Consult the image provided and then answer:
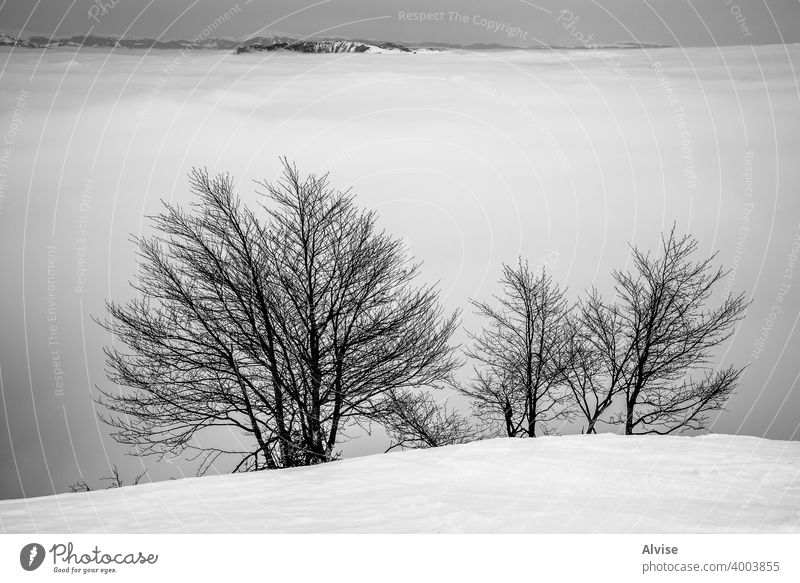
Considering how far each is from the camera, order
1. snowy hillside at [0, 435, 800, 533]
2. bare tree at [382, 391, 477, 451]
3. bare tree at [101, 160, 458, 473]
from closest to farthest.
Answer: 1. snowy hillside at [0, 435, 800, 533]
2. bare tree at [101, 160, 458, 473]
3. bare tree at [382, 391, 477, 451]

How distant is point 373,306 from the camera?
62.4 feet

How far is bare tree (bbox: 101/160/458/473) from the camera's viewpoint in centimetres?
1744

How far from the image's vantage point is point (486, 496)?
31.0 ft

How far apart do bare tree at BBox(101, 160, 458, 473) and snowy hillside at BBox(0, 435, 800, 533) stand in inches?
234

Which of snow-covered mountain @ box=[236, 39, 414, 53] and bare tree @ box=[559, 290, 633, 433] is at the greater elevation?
snow-covered mountain @ box=[236, 39, 414, 53]

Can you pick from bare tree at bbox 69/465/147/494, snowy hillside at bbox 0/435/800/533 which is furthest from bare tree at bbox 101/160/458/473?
snowy hillside at bbox 0/435/800/533

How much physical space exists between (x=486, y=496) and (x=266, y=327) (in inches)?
388

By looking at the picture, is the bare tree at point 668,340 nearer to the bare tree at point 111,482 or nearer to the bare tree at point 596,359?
the bare tree at point 596,359

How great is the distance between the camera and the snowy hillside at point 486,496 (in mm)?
8430

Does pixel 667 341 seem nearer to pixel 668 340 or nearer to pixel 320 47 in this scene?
pixel 668 340

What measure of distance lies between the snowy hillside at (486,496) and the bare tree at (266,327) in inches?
234

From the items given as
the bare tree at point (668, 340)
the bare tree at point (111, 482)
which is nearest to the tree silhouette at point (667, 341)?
the bare tree at point (668, 340)

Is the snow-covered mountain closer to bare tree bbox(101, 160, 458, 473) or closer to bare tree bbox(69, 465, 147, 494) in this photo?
bare tree bbox(101, 160, 458, 473)

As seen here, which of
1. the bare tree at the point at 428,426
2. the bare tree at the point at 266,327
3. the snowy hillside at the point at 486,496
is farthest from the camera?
the bare tree at the point at 428,426
